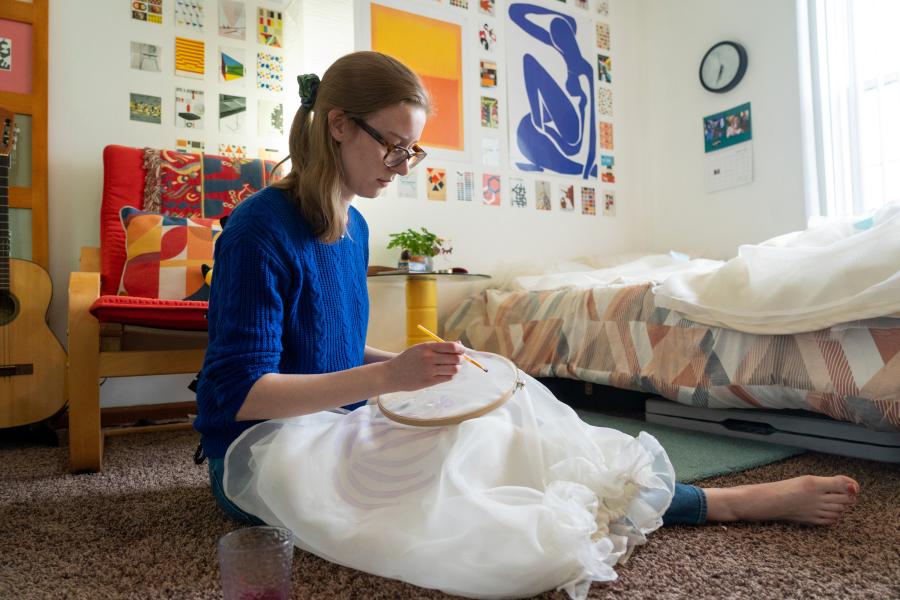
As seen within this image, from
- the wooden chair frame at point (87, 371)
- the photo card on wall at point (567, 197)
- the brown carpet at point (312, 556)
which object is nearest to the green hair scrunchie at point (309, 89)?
the brown carpet at point (312, 556)

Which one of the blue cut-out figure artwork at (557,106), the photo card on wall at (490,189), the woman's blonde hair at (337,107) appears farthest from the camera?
the blue cut-out figure artwork at (557,106)

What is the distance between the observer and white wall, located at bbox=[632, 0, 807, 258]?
2803mm

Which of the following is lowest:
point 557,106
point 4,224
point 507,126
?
point 4,224

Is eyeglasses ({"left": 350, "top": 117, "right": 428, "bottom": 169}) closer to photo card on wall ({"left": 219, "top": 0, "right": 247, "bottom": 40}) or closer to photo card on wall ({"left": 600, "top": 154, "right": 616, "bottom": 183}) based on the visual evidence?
photo card on wall ({"left": 219, "top": 0, "right": 247, "bottom": 40})

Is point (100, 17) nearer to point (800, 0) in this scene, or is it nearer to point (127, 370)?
point (127, 370)

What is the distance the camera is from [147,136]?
235 cm

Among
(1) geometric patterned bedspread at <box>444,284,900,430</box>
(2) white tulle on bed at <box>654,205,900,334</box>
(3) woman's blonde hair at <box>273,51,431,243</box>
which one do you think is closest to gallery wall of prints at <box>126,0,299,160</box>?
(1) geometric patterned bedspread at <box>444,284,900,430</box>

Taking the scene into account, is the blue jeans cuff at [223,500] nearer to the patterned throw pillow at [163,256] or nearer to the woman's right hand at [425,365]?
the woman's right hand at [425,365]

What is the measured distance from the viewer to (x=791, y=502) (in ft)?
3.23

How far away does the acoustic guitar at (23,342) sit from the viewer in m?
1.83

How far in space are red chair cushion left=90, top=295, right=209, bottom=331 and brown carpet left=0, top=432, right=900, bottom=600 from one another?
1.31 feet

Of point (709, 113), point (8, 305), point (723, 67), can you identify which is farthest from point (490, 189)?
point (8, 305)

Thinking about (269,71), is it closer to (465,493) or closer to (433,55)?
(433,55)

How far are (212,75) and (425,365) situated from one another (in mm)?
2162
